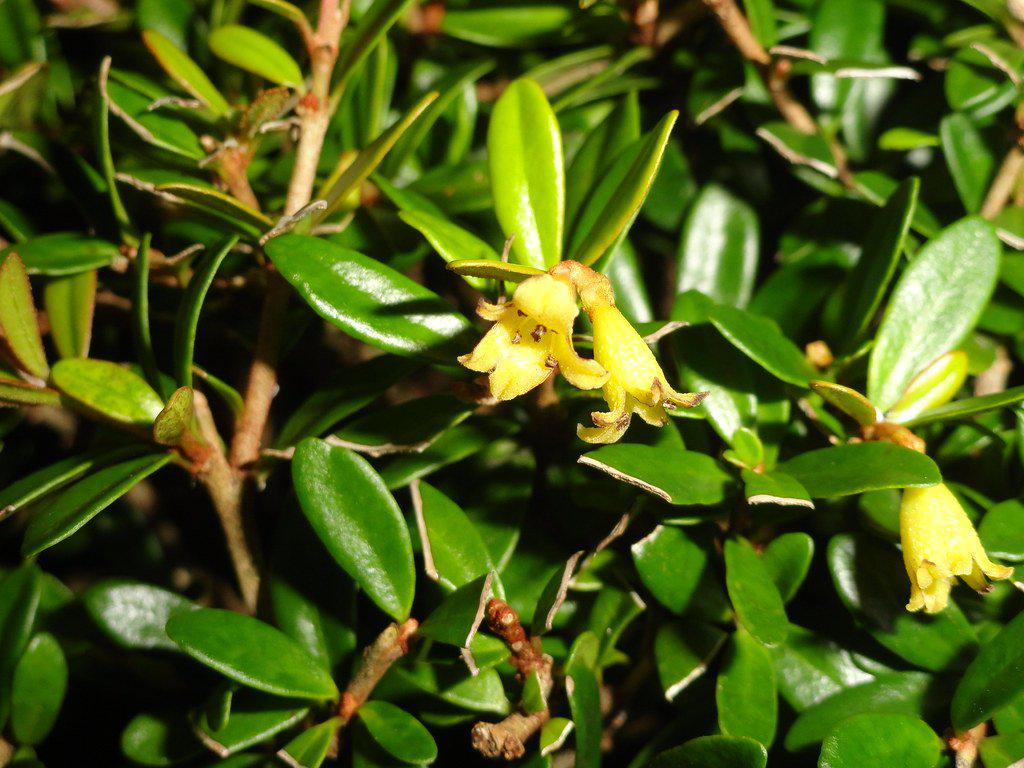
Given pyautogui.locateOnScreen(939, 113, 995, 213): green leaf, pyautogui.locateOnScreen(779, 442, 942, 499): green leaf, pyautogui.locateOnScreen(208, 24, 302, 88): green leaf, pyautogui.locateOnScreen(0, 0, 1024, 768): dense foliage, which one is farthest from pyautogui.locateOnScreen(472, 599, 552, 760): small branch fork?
pyautogui.locateOnScreen(939, 113, 995, 213): green leaf

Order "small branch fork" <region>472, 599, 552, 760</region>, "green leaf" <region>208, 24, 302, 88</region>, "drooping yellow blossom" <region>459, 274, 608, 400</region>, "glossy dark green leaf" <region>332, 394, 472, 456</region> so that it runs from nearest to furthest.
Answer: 1. "drooping yellow blossom" <region>459, 274, 608, 400</region>
2. "small branch fork" <region>472, 599, 552, 760</region>
3. "glossy dark green leaf" <region>332, 394, 472, 456</region>
4. "green leaf" <region>208, 24, 302, 88</region>

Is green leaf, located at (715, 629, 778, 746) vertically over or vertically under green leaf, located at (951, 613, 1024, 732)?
under

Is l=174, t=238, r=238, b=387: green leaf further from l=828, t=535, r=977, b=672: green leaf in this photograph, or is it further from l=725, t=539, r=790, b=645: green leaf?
l=828, t=535, r=977, b=672: green leaf

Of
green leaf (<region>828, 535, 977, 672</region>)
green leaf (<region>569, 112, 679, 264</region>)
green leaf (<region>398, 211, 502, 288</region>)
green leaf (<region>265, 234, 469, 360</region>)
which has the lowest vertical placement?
green leaf (<region>828, 535, 977, 672</region>)

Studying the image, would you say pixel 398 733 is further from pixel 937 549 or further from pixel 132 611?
pixel 937 549

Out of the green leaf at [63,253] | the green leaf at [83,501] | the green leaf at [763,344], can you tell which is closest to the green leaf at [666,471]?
the green leaf at [763,344]

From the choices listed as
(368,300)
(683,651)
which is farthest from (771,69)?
(683,651)
